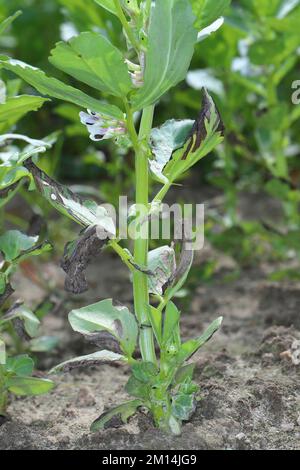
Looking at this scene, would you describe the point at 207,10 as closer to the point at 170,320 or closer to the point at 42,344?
the point at 170,320

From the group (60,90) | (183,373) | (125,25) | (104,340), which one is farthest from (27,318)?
(125,25)

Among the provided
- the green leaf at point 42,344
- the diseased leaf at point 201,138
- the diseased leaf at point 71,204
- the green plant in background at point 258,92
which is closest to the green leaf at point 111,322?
the diseased leaf at point 71,204

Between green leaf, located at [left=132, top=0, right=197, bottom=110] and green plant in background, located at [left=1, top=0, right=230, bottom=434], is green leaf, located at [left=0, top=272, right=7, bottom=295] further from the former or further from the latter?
green leaf, located at [left=132, top=0, right=197, bottom=110]

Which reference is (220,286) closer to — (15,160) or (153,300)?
(153,300)

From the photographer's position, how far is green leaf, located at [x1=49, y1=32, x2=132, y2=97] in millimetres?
1151

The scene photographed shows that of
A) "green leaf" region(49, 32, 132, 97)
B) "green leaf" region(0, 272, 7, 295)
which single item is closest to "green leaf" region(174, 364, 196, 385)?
"green leaf" region(0, 272, 7, 295)

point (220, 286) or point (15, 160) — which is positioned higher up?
point (15, 160)

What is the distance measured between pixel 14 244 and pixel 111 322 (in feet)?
0.87

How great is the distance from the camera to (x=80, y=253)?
1.23 m

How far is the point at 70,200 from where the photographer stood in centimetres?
129

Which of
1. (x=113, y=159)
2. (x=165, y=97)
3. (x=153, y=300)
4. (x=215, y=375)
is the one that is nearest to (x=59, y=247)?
(x=113, y=159)

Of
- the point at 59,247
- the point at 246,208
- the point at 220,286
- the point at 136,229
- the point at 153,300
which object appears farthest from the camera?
the point at 246,208

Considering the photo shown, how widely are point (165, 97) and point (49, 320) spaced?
1.21 m

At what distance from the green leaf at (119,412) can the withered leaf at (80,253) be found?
0.74 feet
